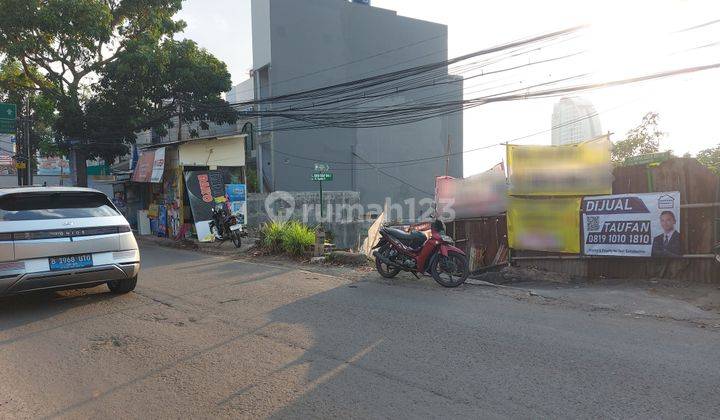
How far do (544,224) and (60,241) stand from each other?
7906 mm

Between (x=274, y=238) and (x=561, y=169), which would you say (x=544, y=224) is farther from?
(x=274, y=238)

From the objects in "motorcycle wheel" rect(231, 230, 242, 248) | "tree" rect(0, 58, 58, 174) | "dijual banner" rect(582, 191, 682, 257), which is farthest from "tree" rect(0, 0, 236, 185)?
"dijual banner" rect(582, 191, 682, 257)

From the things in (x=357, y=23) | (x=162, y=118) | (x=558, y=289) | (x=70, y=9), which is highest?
(x=357, y=23)

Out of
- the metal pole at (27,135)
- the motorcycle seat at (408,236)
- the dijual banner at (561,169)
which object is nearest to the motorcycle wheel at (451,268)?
the motorcycle seat at (408,236)

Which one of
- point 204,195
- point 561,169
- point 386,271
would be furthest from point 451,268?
point 204,195

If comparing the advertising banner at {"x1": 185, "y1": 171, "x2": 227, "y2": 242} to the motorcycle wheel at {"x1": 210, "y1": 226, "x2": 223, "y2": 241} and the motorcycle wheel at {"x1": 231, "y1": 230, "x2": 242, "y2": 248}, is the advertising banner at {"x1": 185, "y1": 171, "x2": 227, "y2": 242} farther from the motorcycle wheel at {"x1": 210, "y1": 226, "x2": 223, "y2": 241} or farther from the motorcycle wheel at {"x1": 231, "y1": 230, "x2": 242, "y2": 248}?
the motorcycle wheel at {"x1": 231, "y1": 230, "x2": 242, "y2": 248}

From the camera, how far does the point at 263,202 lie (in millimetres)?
19953

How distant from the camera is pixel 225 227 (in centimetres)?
1642

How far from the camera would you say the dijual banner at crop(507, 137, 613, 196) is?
8719 mm

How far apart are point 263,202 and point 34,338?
14.7 meters

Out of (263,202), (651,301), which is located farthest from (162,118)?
(651,301)

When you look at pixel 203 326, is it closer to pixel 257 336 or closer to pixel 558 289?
pixel 257 336

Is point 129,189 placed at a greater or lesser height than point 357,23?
lesser

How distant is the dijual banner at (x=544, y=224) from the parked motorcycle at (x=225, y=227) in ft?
30.7
